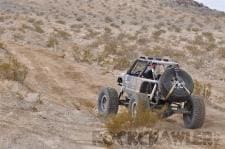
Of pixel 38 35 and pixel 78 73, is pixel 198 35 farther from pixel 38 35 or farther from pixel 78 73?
pixel 78 73

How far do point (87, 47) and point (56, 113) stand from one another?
20.0 m

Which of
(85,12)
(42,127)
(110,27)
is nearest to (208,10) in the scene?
(85,12)

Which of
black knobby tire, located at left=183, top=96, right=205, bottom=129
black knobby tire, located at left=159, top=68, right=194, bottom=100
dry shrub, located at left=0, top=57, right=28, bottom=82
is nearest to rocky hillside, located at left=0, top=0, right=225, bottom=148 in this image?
dry shrub, located at left=0, top=57, right=28, bottom=82

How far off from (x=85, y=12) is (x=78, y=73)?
34453mm

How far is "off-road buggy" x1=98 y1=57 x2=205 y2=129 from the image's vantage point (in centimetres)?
1182

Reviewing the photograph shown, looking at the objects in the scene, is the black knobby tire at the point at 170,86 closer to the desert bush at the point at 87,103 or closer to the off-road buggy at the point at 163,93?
the off-road buggy at the point at 163,93

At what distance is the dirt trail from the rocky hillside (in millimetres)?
48

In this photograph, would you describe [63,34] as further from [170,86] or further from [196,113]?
[196,113]

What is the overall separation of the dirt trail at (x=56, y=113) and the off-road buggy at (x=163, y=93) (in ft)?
1.33

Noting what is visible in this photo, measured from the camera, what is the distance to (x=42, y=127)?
10.6m

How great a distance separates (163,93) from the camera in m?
11.9

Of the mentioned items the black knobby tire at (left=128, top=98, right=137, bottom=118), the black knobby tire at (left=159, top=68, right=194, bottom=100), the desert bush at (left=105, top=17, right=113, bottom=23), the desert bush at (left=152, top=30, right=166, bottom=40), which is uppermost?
the black knobby tire at (left=159, top=68, right=194, bottom=100)

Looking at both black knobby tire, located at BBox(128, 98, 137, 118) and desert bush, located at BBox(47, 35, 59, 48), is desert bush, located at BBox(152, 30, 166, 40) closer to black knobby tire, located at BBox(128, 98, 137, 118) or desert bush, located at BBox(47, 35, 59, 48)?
desert bush, located at BBox(47, 35, 59, 48)

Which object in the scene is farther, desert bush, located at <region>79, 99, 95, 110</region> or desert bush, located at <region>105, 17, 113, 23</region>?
desert bush, located at <region>105, 17, 113, 23</region>
